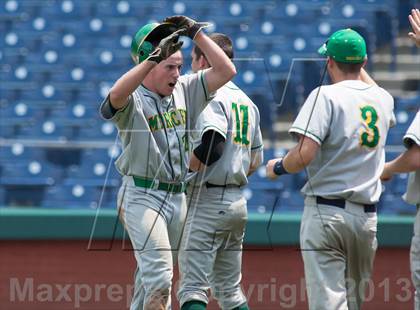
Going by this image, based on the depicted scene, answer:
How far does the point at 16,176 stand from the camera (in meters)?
8.49

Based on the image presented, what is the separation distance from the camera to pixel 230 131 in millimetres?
5527

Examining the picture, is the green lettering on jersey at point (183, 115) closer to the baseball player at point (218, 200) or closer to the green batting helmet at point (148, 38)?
the baseball player at point (218, 200)

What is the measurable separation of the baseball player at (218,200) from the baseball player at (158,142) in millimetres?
259

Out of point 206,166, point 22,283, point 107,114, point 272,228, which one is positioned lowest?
point 22,283

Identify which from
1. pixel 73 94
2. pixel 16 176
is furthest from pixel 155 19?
pixel 16 176

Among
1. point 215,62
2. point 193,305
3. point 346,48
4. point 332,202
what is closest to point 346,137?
point 332,202

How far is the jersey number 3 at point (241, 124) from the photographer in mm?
5539

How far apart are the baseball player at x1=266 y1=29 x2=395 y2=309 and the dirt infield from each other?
2205 millimetres

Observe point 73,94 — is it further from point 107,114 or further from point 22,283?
point 107,114

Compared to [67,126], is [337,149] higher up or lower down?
higher up

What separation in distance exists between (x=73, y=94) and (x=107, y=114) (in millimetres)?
5024

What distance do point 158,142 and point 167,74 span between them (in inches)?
14.7

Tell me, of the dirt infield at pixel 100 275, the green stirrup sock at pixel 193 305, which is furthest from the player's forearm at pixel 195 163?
the dirt infield at pixel 100 275

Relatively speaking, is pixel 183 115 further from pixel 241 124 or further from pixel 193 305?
pixel 193 305
